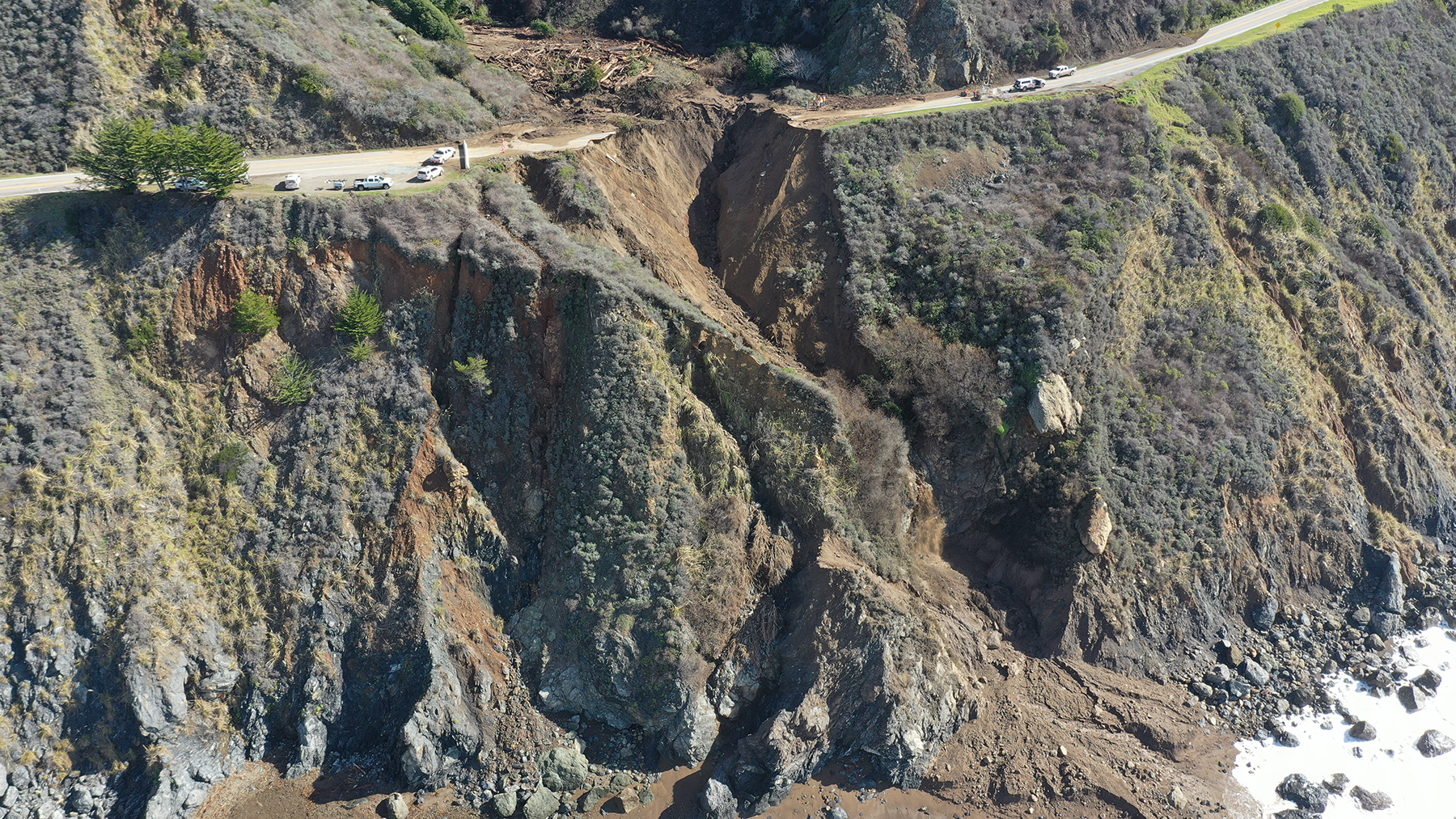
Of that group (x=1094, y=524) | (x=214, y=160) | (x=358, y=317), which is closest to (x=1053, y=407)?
(x=1094, y=524)

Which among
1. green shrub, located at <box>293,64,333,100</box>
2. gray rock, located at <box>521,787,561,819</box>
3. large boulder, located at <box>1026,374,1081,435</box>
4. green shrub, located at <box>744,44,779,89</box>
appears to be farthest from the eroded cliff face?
green shrub, located at <box>744,44,779,89</box>

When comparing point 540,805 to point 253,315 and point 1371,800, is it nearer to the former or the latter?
point 253,315

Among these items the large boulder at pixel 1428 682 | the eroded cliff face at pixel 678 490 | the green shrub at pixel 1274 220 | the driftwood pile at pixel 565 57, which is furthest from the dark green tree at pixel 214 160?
the large boulder at pixel 1428 682

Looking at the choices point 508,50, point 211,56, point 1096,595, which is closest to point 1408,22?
point 1096,595

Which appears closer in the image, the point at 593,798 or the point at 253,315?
the point at 593,798

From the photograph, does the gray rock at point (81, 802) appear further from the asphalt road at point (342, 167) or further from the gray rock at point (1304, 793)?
the gray rock at point (1304, 793)

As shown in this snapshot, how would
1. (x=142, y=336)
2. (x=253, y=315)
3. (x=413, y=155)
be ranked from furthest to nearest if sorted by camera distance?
(x=413, y=155), (x=142, y=336), (x=253, y=315)

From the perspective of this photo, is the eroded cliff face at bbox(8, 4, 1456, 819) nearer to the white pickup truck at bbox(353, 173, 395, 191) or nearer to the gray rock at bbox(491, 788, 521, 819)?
the gray rock at bbox(491, 788, 521, 819)
